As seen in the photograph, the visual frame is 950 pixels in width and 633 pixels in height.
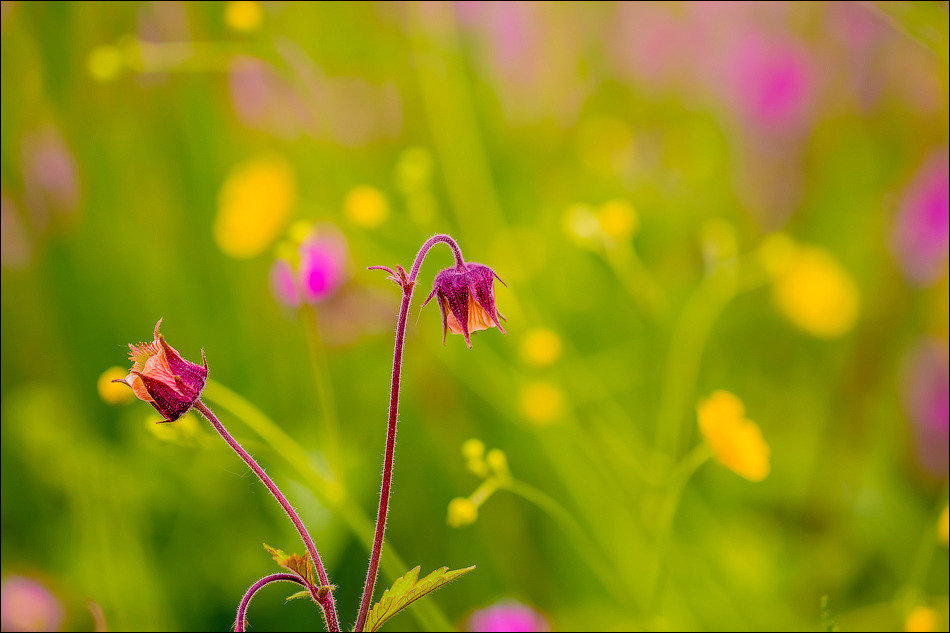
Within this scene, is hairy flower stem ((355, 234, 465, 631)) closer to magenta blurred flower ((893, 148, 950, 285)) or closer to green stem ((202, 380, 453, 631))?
green stem ((202, 380, 453, 631))

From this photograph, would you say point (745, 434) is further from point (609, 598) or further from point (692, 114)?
point (692, 114)

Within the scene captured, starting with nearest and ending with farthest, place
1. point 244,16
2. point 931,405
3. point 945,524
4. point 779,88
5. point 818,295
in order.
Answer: point 945,524, point 244,16, point 931,405, point 818,295, point 779,88

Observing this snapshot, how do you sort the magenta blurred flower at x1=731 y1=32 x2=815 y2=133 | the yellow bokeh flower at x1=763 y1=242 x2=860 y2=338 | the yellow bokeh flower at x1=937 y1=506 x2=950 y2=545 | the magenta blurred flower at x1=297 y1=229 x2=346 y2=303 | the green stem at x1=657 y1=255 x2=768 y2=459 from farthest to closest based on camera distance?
the magenta blurred flower at x1=731 y1=32 x2=815 y2=133, the yellow bokeh flower at x1=763 y1=242 x2=860 y2=338, the green stem at x1=657 y1=255 x2=768 y2=459, the magenta blurred flower at x1=297 y1=229 x2=346 y2=303, the yellow bokeh flower at x1=937 y1=506 x2=950 y2=545

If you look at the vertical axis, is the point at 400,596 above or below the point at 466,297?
below

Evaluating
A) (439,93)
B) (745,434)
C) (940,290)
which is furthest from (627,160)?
(745,434)

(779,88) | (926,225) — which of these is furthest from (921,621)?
(779,88)

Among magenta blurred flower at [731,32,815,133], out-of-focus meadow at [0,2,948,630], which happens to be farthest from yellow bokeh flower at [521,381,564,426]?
magenta blurred flower at [731,32,815,133]

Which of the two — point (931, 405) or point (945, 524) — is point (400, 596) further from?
point (931, 405)
